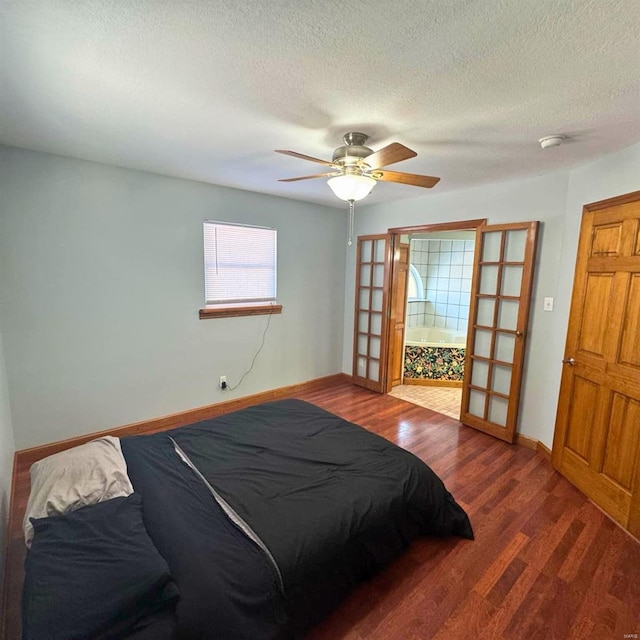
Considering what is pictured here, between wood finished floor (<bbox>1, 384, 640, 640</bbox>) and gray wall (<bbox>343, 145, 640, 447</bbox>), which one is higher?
gray wall (<bbox>343, 145, 640, 447</bbox>)

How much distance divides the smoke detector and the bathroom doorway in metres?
2.45

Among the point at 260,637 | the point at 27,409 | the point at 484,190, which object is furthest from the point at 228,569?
the point at 484,190

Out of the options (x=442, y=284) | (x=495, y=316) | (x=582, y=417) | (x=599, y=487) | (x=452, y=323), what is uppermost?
(x=442, y=284)

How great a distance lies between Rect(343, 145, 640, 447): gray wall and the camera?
254 cm

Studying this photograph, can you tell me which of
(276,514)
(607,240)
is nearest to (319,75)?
(276,514)

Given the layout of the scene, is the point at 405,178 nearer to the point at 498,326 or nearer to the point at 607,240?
the point at 607,240

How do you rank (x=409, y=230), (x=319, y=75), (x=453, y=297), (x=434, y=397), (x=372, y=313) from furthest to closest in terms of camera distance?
(x=453, y=297) < (x=372, y=313) < (x=434, y=397) < (x=409, y=230) < (x=319, y=75)

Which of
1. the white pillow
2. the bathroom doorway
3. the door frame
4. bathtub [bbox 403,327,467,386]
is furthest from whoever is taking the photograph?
bathtub [bbox 403,327,467,386]

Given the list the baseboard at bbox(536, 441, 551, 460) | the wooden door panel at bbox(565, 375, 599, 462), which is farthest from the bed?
the baseboard at bbox(536, 441, 551, 460)

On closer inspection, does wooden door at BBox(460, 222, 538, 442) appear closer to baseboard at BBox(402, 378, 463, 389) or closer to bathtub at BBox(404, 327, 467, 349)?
baseboard at BBox(402, 378, 463, 389)

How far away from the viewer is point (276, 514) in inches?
58.7

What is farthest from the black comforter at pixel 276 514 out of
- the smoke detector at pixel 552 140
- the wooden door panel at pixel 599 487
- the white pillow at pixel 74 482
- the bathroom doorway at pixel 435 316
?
the bathroom doorway at pixel 435 316

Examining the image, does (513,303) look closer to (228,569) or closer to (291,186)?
(291,186)

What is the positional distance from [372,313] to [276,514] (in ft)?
10.6
